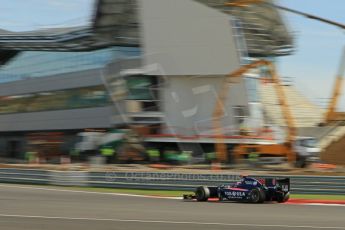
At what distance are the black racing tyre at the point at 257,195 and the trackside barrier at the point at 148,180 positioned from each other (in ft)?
15.4

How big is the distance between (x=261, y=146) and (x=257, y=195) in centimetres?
2163

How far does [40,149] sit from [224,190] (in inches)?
1439

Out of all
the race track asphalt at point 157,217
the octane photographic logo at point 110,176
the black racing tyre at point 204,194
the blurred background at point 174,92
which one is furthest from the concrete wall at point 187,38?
the race track asphalt at point 157,217

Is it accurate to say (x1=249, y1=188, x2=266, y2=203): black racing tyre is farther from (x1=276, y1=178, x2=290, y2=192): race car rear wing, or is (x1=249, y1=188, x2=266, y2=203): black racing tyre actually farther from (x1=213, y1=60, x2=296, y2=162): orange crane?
(x1=213, y1=60, x2=296, y2=162): orange crane

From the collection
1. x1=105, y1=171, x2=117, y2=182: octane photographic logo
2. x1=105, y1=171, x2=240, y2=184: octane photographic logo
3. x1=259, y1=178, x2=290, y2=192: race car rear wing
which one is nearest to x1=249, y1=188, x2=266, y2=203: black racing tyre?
x1=259, y1=178, x2=290, y2=192: race car rear wing

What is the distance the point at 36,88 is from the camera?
5903cm

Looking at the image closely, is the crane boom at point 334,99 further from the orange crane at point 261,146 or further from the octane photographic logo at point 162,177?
the octane photographic logo at point 162,177

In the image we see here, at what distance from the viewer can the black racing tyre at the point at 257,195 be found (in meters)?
16.9

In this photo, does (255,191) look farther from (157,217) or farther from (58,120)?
(58,120)

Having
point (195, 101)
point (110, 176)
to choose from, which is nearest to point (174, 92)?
point (195, 101)

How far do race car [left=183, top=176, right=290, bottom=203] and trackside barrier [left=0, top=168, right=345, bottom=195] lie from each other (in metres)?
3.93

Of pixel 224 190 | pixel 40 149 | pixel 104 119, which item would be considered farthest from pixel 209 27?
pixel 224 190

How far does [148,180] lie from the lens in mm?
23828

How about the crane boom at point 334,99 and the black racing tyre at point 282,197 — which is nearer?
the black racing tyre at point 282,197
